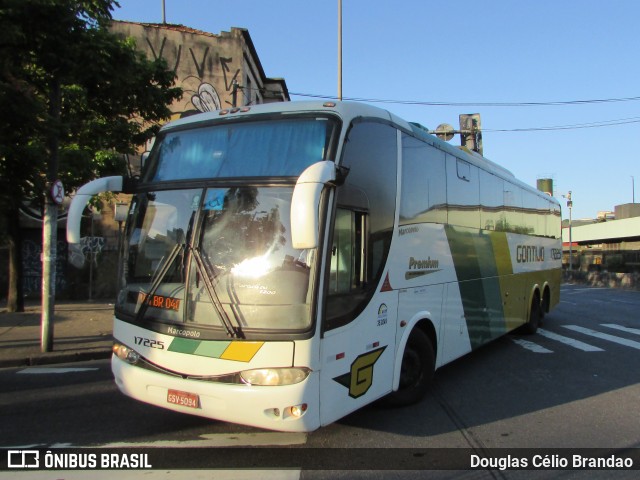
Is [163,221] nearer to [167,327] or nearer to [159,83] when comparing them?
[167,327]

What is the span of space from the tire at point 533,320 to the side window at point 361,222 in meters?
7.39

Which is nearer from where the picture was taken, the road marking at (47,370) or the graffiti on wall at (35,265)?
the road marking at (47,370)

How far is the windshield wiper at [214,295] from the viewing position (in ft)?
13.3

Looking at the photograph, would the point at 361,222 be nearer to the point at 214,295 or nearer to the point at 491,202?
the point at 214,295

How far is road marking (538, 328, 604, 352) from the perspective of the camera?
31.8ft

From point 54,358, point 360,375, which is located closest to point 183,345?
point 360,375

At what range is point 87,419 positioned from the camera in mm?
5453

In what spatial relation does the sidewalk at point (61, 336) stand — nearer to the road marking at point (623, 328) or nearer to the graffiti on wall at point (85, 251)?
the graffiti on wall at point (85, 251)

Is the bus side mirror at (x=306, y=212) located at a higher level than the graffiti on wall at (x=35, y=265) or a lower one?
higher

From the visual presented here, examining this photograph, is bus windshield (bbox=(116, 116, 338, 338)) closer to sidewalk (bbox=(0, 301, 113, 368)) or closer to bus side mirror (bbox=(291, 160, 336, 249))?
bus side mirror (bbox=(291, 160, 336, 249))

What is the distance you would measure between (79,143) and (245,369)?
10.3 metres

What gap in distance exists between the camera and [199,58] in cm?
2342

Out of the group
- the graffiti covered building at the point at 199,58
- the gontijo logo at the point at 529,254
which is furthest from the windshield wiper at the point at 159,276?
the graffiti covered building at the point at 199,58

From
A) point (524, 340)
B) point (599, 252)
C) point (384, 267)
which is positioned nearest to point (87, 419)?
point (384, 267)
